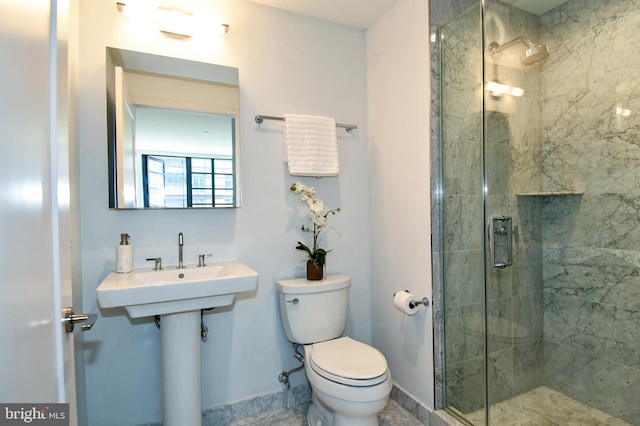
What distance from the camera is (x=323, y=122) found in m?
2.03

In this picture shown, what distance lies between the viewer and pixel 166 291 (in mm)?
1343

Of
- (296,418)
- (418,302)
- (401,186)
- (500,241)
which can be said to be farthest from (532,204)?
(296,418)

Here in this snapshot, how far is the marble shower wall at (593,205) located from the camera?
68.2 inches

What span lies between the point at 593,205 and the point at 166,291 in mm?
2354

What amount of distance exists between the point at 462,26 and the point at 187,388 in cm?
232

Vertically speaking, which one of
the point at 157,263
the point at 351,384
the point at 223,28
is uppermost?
the point at 223,28

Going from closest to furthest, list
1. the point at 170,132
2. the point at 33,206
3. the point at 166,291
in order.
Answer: the point at 33,206 → the point at 166,291 → the point at 170,132

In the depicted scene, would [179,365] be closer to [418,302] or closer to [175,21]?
[418,302]

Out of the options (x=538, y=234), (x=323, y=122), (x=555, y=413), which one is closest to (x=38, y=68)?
(x=323, y=122)

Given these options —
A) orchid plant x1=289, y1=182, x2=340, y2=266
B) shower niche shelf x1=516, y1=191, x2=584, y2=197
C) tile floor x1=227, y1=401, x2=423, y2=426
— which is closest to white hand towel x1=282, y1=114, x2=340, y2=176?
orchid plant x1=289, y1=182, x2=340, y2=266

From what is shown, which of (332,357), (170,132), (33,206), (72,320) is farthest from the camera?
(170,132)

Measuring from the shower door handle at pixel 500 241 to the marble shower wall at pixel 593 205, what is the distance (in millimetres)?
445

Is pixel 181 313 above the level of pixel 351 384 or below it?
above

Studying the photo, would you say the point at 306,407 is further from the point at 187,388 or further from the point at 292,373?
the point at 187,388
